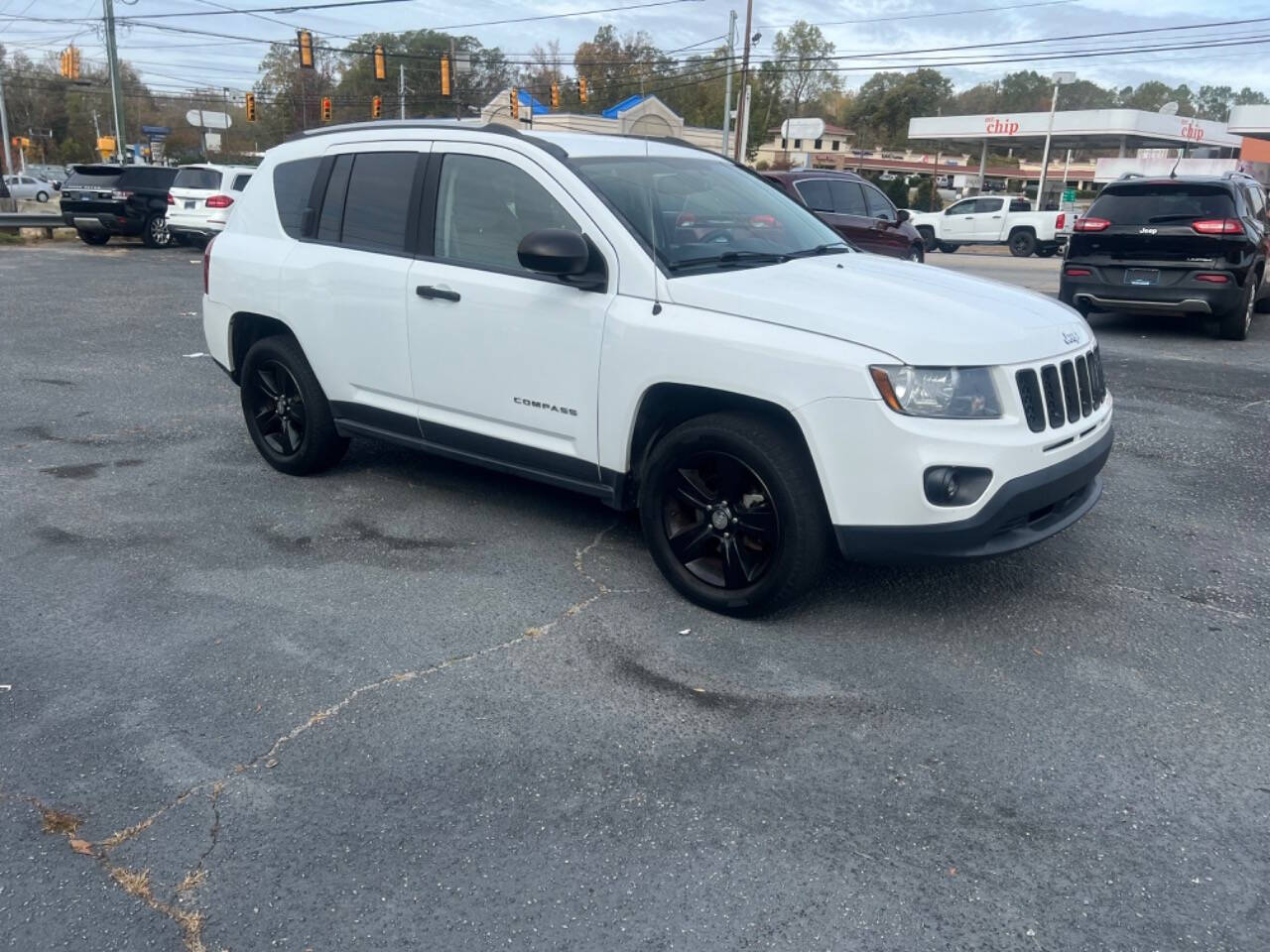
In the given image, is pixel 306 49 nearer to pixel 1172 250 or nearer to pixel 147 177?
pixel 147 177

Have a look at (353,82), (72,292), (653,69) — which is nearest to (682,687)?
(72,292)

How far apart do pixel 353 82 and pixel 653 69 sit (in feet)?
85.2

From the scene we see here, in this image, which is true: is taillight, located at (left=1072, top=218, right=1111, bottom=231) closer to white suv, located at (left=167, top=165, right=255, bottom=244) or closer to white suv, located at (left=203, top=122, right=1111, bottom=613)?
white suv, located at (left=203, top=122, right=1111, bottom=613)

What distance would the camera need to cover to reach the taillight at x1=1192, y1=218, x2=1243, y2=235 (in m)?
10.5

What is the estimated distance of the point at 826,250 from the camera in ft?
16.7

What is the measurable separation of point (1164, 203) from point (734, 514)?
8.86 m

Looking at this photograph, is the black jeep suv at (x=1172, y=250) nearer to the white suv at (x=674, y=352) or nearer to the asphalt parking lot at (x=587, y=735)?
the asphalt parking lot at (x=587, y=735)

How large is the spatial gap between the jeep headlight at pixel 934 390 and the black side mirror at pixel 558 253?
1.28 m

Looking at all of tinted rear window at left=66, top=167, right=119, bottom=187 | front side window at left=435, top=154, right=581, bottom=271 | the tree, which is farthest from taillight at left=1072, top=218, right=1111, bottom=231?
the tree

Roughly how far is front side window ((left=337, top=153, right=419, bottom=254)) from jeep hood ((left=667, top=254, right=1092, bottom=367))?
1.70 m

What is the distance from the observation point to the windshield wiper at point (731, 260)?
4.44m

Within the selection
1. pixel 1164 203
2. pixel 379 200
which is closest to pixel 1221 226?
pixel 1164 203

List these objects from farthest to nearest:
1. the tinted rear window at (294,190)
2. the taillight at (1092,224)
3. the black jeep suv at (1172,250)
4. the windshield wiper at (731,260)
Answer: the taillight at (1092,224)
the black jeep suv at (1172,250)
the tinted rear window at (294,190)
the windshield wiper at (731,260)

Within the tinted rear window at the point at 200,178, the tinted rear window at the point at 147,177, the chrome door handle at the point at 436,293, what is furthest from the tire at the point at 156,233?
the chrome door handle at the point at 436,293
